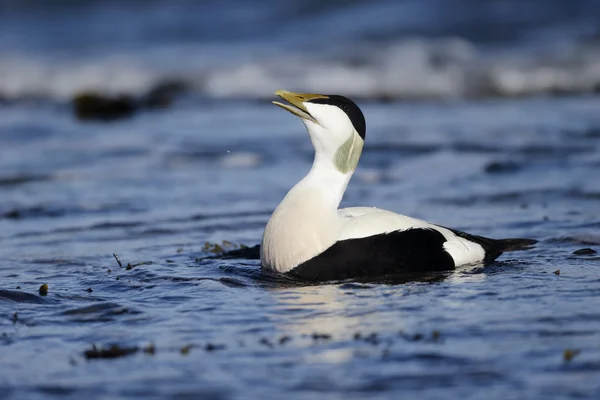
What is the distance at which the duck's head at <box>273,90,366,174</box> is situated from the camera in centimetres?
596

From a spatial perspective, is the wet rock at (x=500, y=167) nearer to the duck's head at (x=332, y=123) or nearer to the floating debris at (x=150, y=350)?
the duck's head at (x=332, y=123)

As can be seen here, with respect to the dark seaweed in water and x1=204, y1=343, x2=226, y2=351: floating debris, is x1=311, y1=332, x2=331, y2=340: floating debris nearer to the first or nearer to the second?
the dark seaweed in water

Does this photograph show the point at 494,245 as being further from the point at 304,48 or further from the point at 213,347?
the point at 304,48

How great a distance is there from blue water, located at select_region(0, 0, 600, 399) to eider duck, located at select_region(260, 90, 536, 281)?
0.15 meters

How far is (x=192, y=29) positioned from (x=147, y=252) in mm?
18969

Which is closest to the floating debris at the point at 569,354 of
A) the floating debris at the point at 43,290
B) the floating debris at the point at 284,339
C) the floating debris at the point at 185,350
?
the floating debris at the point at 284,339

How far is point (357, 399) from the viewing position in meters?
3.84

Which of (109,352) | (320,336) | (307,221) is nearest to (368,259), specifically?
(307,221)

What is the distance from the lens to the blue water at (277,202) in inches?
166

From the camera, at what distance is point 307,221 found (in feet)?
19.2

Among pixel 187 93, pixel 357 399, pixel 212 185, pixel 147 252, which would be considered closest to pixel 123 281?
pixel 147 252

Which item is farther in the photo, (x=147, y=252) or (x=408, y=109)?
(x=408, y=109)

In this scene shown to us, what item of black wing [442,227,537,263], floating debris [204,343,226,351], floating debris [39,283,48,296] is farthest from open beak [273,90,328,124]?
floating debris [204,343,226,351]

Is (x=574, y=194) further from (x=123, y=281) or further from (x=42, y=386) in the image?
(x=42, y=386)
